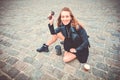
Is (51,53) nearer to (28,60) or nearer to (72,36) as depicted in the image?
(28,60)

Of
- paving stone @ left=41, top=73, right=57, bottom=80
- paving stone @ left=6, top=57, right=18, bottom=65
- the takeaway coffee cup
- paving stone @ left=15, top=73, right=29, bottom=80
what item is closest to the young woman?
the takeaway coffee cup

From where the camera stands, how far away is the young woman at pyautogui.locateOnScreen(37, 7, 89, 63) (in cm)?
284

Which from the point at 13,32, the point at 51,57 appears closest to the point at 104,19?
the point at 51,57

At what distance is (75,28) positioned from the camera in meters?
2.90

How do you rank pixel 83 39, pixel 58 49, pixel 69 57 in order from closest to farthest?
pixel 83 39 < pixel 69 57 < pixel 58 49

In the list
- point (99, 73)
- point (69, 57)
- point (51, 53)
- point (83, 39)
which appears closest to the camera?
point (99, 73)

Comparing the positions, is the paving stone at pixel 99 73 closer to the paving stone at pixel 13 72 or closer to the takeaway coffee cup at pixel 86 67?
the takeaway coffee cup at pixel 86 67

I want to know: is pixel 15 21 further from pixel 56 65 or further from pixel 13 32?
pixel 56 65

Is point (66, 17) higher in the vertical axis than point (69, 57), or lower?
higher

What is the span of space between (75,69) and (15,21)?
4299mm

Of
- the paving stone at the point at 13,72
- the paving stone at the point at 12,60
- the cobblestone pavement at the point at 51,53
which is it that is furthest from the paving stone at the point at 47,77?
Answer: the paving stone at the point at 12,60

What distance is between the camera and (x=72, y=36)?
9.77 ft

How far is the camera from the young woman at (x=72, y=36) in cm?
284

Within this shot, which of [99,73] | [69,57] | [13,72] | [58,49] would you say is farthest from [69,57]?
[13,72]
